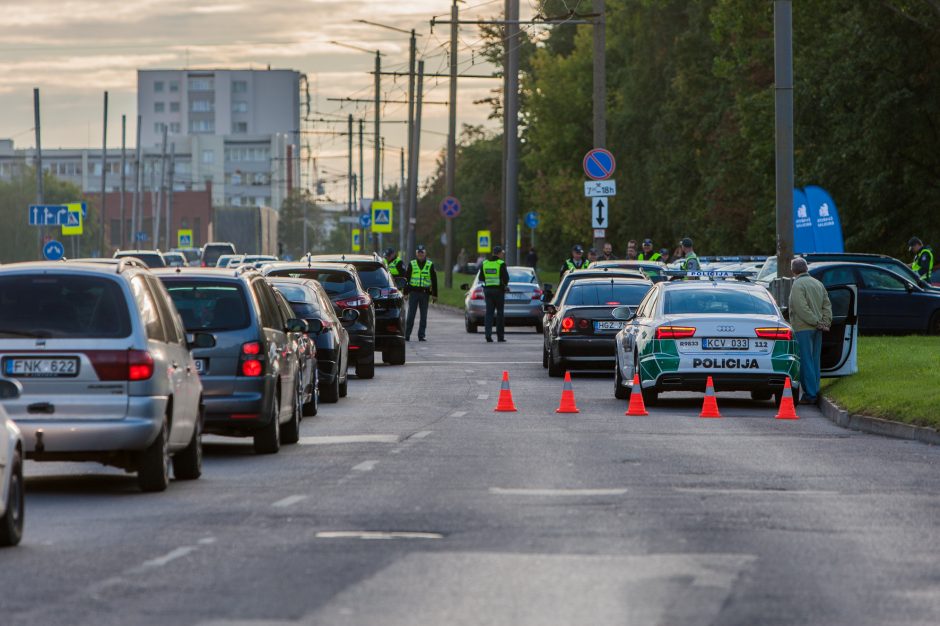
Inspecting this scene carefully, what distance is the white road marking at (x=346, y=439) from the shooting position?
18562 millimetres

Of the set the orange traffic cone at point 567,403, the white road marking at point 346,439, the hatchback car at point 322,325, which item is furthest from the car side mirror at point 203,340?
the hatchback car at point 322,325

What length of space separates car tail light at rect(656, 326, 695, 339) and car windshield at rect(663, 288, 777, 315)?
52 centimetres

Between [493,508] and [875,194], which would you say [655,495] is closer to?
[493,508]

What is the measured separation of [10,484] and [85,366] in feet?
8.66

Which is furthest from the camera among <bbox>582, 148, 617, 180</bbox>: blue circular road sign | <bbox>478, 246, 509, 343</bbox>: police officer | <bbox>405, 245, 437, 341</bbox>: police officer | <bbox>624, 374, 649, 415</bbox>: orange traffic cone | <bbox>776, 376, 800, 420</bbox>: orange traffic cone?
<bbox>405, 245, 437, 341</bbox>: police officer

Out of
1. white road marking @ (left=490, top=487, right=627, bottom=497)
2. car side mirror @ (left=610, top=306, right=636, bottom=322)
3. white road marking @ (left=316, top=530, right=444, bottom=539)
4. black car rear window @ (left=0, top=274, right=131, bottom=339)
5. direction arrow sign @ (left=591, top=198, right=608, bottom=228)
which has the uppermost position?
direction arrow sign @ (left=591, top=198, right=608, bottom=228)

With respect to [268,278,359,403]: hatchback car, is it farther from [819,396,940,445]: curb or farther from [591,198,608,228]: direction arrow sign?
[591,198,608,228]: direction arrow sign

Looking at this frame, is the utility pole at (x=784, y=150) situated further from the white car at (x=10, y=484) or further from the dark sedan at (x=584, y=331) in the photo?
the white car at (x=10, y=484)

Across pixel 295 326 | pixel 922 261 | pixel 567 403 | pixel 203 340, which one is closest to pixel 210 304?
pixel 295 326

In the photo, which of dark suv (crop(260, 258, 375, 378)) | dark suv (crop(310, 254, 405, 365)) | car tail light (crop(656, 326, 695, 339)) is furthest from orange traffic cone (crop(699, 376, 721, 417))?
dark suv (crop(310, 254, 405, 365))

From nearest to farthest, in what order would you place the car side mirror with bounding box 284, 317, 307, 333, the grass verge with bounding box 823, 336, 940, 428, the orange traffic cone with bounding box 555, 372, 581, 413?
the car side mirror with bounding box 284, 317, 307, 333 < the grass verge with bounding box 823, 336, 940, 428 < the orange traffic cone with bounding box 555, 372, 581, 413

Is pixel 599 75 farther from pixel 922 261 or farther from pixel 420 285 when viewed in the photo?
pixel 922 261

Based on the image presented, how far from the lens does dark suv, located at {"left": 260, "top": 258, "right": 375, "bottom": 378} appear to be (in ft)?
94.9

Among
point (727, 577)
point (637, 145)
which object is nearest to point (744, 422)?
point (727, 577)
